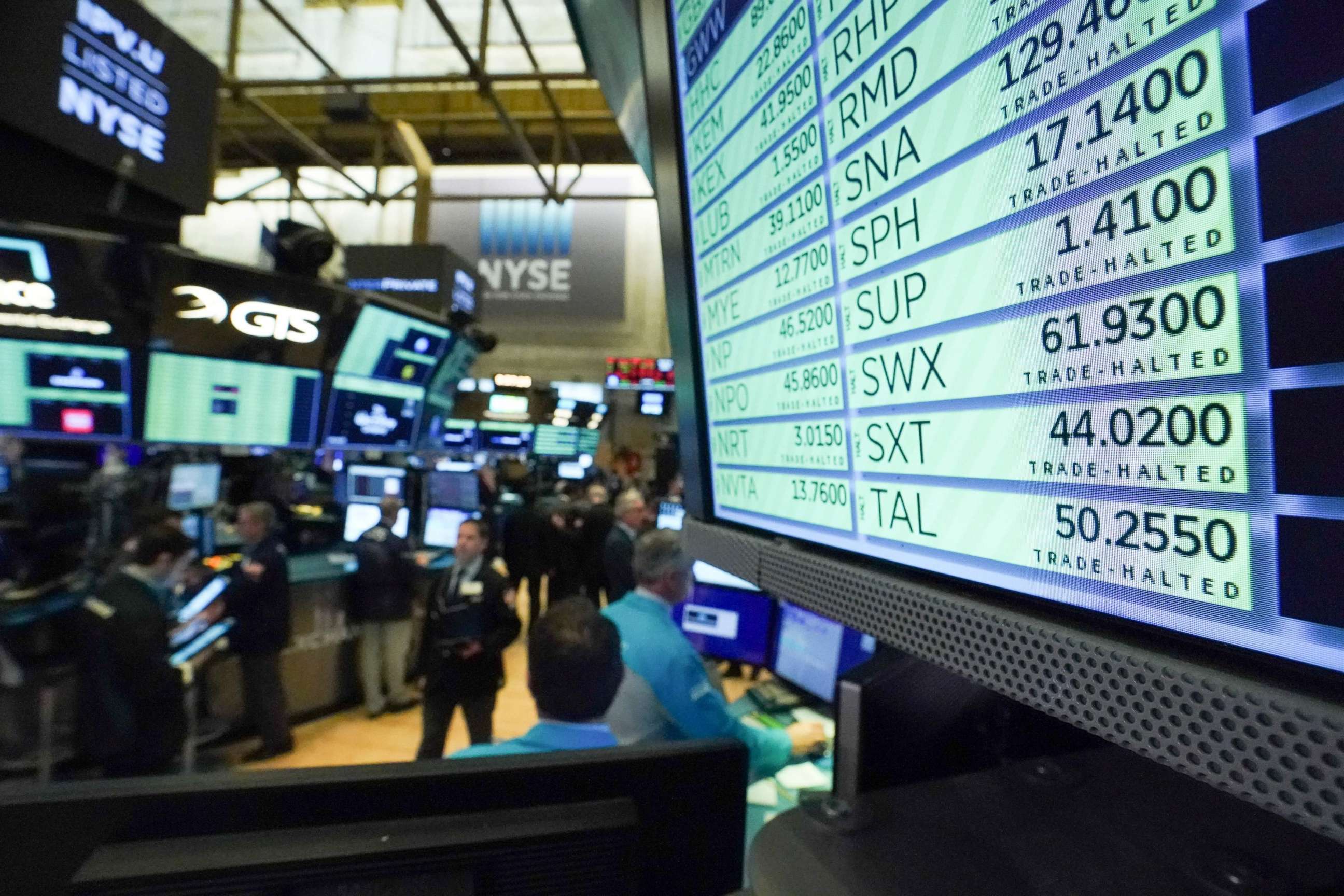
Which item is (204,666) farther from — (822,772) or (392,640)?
(822,772)

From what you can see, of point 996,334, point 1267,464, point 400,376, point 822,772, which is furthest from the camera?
point 400,376

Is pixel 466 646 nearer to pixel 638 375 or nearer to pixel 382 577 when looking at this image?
pixel 382 577

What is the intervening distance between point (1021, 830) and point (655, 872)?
0.46 m

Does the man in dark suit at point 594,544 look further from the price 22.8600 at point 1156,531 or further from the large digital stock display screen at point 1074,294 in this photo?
the price 22.8600 at point 1156,531

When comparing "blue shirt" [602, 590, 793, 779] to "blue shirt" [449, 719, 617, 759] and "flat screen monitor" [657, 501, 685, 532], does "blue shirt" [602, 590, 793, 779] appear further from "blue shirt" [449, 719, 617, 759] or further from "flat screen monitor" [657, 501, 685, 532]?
"flat screen monitor" [657, 501, 685, 532]

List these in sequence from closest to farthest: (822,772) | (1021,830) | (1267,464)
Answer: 1. (1267,464)
2. (1021,830)
3. (822,772)

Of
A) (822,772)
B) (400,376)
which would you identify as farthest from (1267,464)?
(400,376)

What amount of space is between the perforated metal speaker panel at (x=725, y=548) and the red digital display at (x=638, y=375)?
11.6m

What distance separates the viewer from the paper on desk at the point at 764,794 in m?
2.29

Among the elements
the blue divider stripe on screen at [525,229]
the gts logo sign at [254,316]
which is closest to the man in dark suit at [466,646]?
the gts logo sign at [254,316]

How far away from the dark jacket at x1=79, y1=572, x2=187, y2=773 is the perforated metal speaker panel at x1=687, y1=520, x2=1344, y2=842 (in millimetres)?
3970

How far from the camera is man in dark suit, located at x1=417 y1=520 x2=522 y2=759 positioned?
3.93 m

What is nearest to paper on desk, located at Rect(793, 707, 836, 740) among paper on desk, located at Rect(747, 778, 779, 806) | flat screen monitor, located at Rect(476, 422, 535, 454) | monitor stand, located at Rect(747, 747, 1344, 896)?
paper on desk, located at Rect(747, 778, 779, 806)

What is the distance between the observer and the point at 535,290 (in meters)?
13.5
